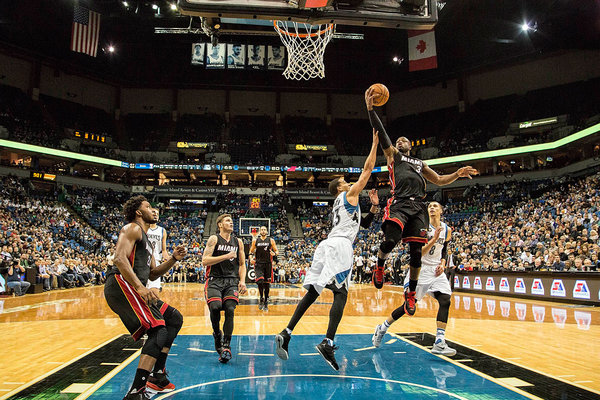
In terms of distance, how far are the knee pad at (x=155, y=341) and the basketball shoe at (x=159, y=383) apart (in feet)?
1.30

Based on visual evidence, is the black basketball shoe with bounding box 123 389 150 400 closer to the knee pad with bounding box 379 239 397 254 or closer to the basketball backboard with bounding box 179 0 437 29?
the knee pad with bounding box 379 239 397 254

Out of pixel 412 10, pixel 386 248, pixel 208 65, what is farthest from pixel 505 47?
pixel 386 248

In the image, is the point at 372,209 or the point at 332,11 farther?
the point at 332,11

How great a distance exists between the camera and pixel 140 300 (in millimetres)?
3605

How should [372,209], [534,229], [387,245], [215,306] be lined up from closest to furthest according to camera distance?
[387,245]
[215,306]
[372,209]
[534,229]

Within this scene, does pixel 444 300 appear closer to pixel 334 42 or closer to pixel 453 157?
pixel 334 42

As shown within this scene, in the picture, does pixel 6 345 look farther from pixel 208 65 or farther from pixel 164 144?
pixel 164 144

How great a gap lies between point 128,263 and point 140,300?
356 mm

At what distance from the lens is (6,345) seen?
5824 mm

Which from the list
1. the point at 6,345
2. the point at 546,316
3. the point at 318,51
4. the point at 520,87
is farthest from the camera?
the point at 520,87

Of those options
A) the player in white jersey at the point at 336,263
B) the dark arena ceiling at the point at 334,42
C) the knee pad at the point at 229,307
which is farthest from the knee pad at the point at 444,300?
the dark arena ceiling at the point at 334,42

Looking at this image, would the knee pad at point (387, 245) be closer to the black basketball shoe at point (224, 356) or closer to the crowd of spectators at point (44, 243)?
the black basketball shoe at point (224, 356)

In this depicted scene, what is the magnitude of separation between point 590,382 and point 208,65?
24309 millimetres

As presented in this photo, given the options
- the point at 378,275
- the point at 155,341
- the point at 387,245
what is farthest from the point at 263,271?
the point at 155,341
